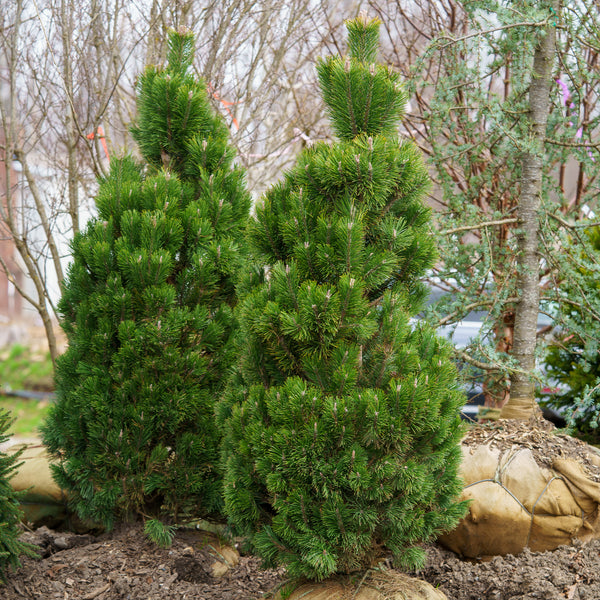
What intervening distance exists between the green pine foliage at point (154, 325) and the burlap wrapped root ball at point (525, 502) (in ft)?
4.52

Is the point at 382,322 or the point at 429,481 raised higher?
the point at 382,322

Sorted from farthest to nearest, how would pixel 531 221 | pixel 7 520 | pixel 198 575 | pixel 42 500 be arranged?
pixel 42 500
pixel 531 221
pixel 198 575
pixel 7 520

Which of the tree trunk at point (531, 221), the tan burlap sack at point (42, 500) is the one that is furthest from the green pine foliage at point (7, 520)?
the tree trunk at point (531, 221)

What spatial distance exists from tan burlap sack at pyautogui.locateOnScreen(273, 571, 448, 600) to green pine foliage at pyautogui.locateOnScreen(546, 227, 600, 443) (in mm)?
1643

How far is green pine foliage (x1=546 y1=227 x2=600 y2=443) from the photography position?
12.3ft

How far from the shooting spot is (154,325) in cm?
333

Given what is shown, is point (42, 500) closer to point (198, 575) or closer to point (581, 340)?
point (198, 575)

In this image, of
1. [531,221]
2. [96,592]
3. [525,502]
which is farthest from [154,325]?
[531,221]

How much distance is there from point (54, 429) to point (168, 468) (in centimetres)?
68

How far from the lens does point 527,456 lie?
3443mm

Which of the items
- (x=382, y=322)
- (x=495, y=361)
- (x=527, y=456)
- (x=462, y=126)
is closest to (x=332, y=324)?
(x=382, y=322)

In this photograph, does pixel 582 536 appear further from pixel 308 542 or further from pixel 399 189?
pixel 399 189

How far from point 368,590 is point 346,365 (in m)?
0.88

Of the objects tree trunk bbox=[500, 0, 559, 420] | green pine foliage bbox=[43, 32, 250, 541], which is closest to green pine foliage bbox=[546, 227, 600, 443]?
tree trunk bbox=[500, 0, 559, 420]
